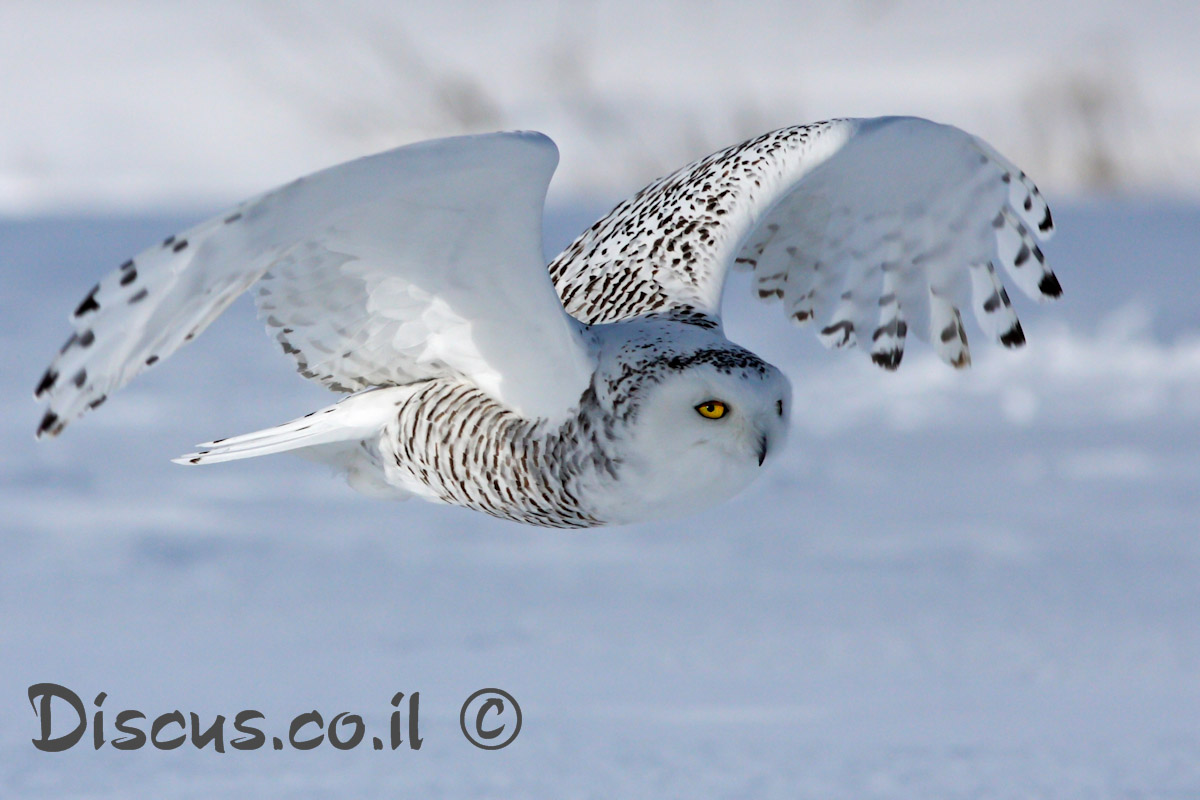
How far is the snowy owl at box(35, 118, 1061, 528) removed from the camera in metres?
3.02

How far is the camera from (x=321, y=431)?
12.9 feet

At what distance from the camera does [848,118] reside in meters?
4.31

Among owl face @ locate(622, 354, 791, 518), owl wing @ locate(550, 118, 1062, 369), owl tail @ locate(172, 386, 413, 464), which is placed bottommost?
owl face @ locate(622, 354, 791, 518)

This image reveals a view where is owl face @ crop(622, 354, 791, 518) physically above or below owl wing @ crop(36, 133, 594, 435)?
below

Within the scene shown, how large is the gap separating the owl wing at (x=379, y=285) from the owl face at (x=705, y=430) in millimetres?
266

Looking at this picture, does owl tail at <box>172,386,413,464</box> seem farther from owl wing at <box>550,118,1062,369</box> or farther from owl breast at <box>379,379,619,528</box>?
owl wing at <box>550,118,1062,369</box>

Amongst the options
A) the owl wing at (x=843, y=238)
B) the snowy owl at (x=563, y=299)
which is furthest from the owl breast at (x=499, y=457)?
the owl wing at (x=843, y=238)

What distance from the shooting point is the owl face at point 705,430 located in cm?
328

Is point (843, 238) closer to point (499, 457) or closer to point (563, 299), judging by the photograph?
point (563, 299)

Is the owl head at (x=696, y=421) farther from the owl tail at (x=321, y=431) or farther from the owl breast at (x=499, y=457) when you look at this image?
the owl tail at (x=321, y=431)

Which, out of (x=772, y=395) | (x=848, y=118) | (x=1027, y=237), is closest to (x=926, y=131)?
(x=848, y=118)

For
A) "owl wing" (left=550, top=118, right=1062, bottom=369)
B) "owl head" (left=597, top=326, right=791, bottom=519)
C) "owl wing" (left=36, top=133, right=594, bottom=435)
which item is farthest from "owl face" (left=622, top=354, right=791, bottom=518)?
"owl wing" (left=550, top=118, right=1062, bottom=369)

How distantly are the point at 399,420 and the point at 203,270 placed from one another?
1.06 m

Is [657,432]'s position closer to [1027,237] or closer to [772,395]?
[772,395]
